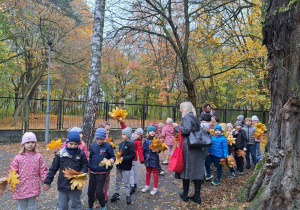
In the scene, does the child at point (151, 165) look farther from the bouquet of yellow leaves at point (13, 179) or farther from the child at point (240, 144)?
the child at point (240, 144)

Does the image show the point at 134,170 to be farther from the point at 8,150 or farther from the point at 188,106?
the point at 8,150

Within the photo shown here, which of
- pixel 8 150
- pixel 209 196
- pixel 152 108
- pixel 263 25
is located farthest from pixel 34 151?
pixel 152 108

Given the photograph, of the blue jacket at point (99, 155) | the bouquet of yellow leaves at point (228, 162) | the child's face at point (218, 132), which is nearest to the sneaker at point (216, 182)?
the bouquet of yellow leaves at point (228, 162)

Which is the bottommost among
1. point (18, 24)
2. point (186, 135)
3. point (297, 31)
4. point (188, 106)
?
point (186, 135)

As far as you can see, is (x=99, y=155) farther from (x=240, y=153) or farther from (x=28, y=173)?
(x=240, y=153)

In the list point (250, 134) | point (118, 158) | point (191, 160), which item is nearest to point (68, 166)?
point (118, 158)

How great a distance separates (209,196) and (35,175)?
3267 mm

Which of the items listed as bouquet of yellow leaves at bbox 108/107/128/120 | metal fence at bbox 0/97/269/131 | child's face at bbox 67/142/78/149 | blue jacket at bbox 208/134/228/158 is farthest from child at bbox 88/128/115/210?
metal fence at bbox 0/97/269/131

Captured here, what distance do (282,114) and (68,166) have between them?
343cm

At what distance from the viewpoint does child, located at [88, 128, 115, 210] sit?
337 centimetres

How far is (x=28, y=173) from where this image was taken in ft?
9.75

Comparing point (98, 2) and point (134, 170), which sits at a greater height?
point (98, 2)

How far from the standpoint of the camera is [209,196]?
4176mm

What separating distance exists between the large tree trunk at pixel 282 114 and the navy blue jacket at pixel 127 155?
7.30ft
